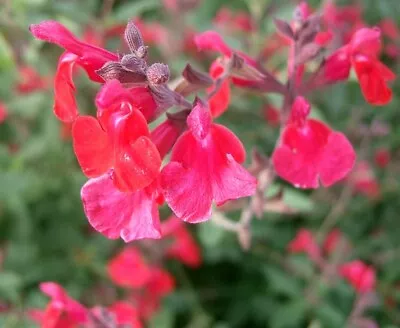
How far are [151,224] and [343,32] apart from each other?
4.56 ft

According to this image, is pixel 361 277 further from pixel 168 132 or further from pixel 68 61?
pixel 68 61

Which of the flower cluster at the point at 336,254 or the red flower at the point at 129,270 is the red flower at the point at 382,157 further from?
the red flower at the point at 129,270

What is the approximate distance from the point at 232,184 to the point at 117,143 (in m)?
0.16

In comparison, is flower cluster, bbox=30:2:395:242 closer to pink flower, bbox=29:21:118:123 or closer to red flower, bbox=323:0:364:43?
pink flower, bbox=29:21:118:123

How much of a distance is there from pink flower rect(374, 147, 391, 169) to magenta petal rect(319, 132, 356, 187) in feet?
4.31

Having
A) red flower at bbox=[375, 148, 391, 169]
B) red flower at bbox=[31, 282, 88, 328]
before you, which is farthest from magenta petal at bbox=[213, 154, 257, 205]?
red flower at bbox=[375, 148, 391, 169]

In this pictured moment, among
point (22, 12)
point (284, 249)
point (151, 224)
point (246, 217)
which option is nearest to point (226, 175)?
point (151, 224)

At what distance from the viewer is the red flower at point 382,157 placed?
2223 millimetres

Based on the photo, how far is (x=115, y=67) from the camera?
2.60 ft

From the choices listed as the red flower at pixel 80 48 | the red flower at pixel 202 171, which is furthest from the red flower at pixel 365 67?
the red flower at pixel 80 48

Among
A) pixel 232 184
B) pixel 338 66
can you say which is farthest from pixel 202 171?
pixel 338 66

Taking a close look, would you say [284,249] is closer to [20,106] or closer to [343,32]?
[343,32]

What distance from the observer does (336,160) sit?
0.95 metres

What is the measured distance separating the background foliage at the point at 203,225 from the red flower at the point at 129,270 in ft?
0.45
